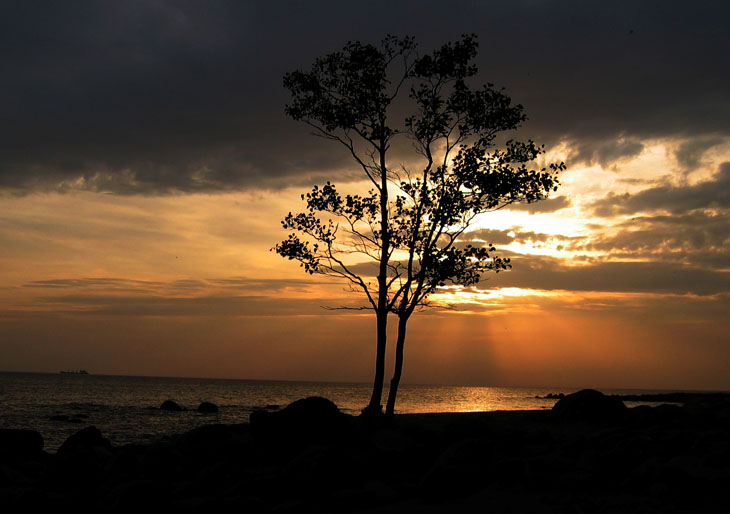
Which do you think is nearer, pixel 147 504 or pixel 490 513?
pixel 490 513

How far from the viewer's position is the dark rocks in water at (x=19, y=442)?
22.4 m

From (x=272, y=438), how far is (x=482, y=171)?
1558cm

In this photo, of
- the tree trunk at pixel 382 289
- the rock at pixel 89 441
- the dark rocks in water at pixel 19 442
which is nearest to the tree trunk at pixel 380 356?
the tree trunk at pixel 382 289

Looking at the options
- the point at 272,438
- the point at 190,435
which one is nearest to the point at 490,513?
the point at 272,438

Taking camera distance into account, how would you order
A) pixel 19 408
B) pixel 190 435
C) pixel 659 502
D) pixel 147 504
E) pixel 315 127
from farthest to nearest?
pixel 19 408 < pixel 315 127 < pixel 190 435 < pixel 147 504 < pixel 659 502

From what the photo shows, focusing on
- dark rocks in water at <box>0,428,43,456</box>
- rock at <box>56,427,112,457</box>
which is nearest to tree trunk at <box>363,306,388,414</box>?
rock at <box>56,427,112,457</box>

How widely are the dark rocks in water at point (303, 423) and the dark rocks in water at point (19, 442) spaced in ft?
30.2

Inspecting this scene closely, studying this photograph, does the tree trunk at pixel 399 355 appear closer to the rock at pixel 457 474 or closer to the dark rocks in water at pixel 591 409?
the dark rocks in water at pixel 591 409

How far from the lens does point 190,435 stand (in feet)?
64.9

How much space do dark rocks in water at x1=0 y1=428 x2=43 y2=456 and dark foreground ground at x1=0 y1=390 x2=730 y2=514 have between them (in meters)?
1.16

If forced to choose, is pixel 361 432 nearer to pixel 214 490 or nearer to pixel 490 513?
pixel 214 490

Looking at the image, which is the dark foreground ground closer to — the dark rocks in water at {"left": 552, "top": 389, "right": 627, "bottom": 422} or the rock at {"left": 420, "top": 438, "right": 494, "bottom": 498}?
the rock at {"left": 420, "top": 438, "right": 494, "bottom": 498}

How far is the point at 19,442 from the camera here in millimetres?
22828

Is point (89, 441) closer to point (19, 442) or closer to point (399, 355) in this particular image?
point (19, 442)
